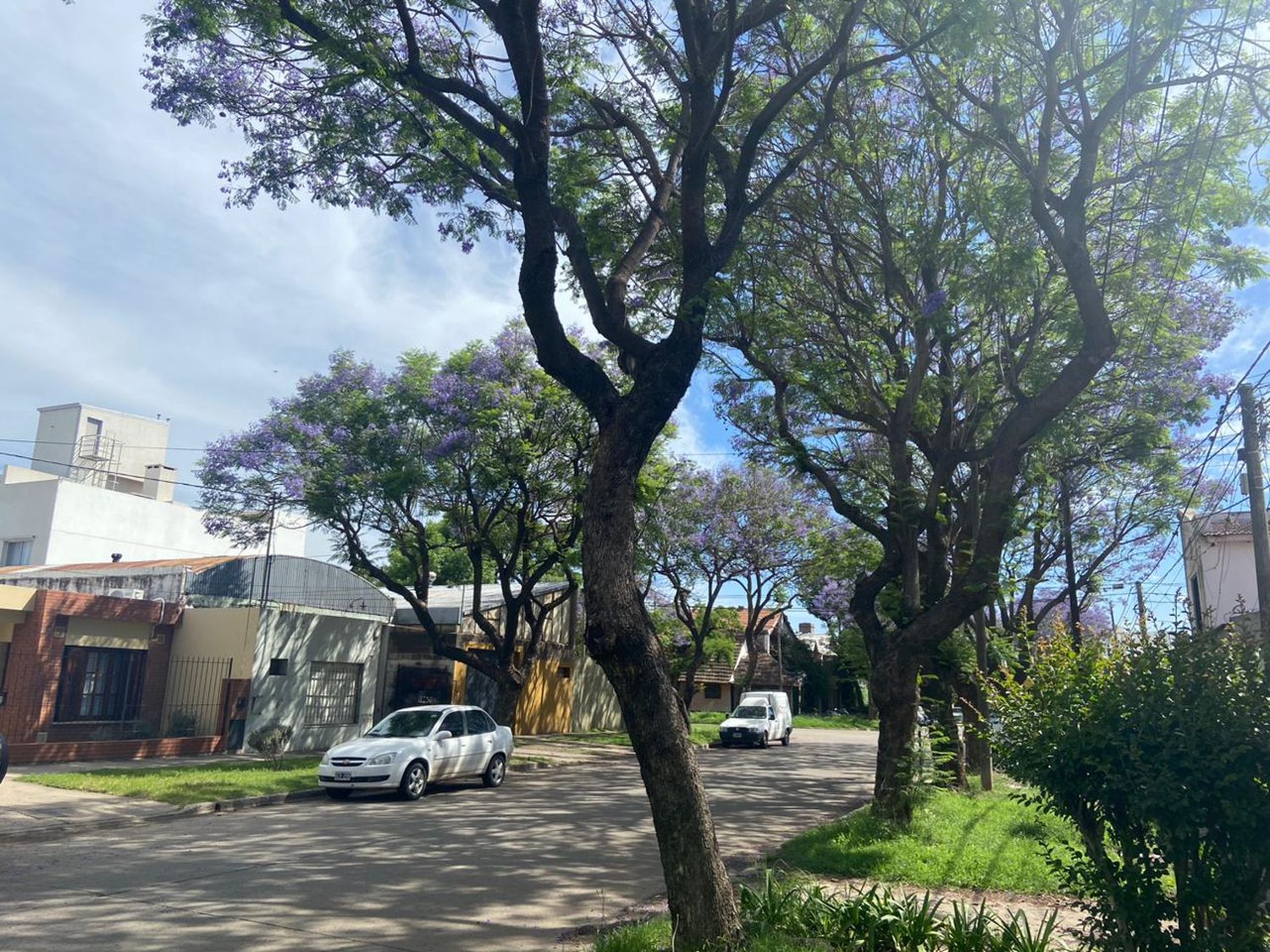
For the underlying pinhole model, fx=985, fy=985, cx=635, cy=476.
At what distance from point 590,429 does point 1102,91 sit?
1300cm

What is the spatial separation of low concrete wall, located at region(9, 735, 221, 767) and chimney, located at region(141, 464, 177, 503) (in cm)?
2341

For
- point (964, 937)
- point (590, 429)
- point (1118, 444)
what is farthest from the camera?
point (590, 429)

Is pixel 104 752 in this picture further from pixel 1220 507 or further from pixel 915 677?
pixel 1220 507

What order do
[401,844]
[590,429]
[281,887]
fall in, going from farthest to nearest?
[590,429] < [401,844] < [281,887]

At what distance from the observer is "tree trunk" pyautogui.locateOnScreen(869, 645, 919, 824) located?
11.6 m

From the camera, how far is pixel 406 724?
1738 centimetres

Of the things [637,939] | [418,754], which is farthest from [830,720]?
[637,939]

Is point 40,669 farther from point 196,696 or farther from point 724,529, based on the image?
point 724,529

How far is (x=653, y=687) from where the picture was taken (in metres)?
6.62

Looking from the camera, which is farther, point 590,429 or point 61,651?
point 590,429

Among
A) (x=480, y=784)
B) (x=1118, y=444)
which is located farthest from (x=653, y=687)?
(x=480, y=784)

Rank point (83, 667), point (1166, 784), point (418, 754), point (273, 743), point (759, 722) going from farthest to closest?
point (759, 722), point (83, 667), point (273, 743), point (418, 754), point (1166, 784)

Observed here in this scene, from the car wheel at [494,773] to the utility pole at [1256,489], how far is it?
42.3 feet

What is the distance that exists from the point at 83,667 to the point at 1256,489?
21315 millimetres
